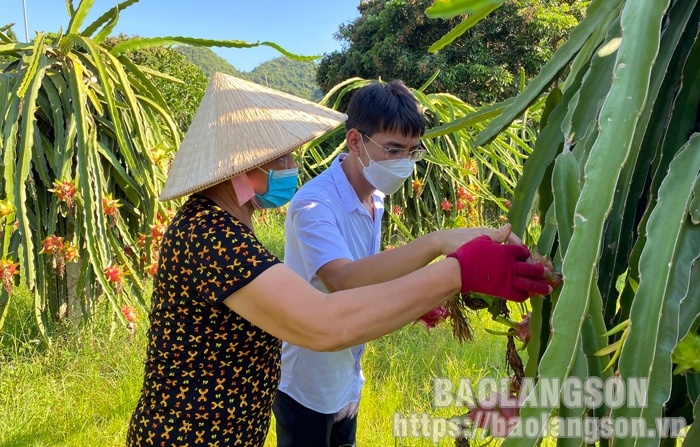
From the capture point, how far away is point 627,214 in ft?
2.61

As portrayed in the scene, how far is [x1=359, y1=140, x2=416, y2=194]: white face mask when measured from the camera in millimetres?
1659

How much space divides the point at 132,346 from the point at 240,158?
1863 millimetres

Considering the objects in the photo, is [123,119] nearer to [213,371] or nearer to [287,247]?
[287,247]

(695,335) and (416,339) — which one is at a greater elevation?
(695,335)

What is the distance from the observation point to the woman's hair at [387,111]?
161 centimetres

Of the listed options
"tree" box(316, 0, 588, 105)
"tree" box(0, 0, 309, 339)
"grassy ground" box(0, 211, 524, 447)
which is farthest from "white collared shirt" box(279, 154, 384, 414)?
"tree" box(316, 0, 588, 105)

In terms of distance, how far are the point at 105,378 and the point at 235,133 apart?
1692 millimetres

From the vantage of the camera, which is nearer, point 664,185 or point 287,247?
point 664,185

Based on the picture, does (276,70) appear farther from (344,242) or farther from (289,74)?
(344,242)

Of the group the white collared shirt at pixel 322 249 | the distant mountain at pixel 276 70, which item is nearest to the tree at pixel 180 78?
the white collared shirt at pixel 322 249

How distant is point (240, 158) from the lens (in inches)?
43.3

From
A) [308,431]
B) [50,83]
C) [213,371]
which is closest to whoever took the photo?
[213,371]

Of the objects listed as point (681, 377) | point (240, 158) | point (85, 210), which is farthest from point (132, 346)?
point (681, 377)

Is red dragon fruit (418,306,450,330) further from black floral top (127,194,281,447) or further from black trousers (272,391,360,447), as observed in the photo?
black trousers (272,391,360,447)
